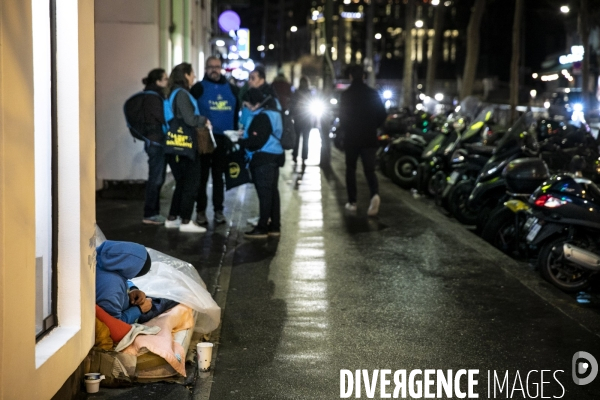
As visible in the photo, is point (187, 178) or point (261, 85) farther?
point (187, 178)

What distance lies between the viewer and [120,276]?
5.59 metres

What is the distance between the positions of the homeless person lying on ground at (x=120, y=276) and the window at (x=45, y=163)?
72 centimetres

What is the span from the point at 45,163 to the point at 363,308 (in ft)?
11.0

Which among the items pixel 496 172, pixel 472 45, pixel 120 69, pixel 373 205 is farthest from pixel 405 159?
pixel 472 45

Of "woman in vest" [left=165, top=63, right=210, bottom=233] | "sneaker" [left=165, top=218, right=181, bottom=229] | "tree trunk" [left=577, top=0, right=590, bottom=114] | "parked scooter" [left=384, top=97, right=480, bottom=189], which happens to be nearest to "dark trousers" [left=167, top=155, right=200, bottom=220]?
"woman in vest" [left=165, top=63, right=210, bottom=233]

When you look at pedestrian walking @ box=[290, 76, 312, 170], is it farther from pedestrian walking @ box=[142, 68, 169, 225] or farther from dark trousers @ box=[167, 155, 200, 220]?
dark trousers @ box=[167, 155, 200, 220]

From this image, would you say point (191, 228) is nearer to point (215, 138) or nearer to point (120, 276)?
point (215, 138)

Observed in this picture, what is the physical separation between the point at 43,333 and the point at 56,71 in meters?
1.35

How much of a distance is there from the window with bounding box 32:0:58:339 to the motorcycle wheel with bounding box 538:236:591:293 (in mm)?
4910

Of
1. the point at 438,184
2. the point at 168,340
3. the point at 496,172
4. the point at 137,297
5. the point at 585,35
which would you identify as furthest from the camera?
the point at 585,35

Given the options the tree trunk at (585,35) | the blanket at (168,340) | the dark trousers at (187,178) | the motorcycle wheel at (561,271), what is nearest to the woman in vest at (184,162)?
the dark trousers at (187,178)

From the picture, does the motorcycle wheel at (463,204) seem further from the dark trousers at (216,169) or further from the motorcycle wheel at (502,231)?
the dark trousers at (216,169)

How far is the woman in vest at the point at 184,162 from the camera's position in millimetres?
9906

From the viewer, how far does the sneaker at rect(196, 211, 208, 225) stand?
36.1ft
